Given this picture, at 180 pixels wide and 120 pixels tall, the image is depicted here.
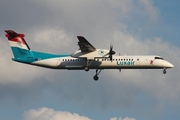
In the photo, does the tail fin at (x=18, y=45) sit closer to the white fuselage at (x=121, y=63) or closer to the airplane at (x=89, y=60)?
the airplane at (x=89, y=60)

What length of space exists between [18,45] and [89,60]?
9.66 meters

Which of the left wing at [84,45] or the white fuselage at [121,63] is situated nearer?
the left wing at [84,45]

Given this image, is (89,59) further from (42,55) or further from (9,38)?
(9,38)

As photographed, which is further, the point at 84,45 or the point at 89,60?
the point at 89,60

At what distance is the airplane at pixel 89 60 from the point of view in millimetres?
42750

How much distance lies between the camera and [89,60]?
43281mm

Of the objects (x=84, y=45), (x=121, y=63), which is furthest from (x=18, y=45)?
(x=121, y=63)

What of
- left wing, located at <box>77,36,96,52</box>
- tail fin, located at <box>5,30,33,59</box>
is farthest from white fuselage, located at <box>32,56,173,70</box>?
tail fin, located at <box>5,30,33,59</box>

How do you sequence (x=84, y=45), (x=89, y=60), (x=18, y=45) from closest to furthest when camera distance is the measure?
(x=84, y=45)
(x=89, y=60)
(x=18, y=45)

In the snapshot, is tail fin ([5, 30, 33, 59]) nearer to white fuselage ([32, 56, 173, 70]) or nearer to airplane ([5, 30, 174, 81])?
airplane ([5, 30, 174, 81])

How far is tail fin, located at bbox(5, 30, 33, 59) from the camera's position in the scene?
150 feet

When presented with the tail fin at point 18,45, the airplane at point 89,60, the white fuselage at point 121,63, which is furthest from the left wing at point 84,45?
the tail fin at point 18,45

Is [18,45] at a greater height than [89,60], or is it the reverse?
[18,45]

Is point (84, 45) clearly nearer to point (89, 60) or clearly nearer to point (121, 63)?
point (89, 60)
